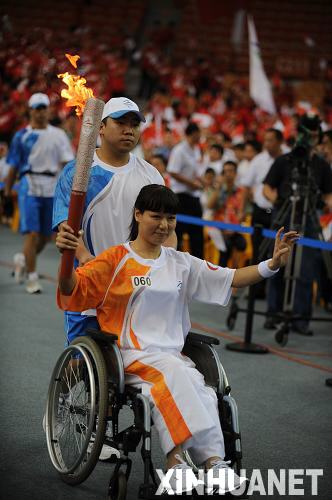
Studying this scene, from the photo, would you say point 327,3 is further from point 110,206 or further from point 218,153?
point 110,206

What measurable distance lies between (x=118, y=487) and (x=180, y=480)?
275mm

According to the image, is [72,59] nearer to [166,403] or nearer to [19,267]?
[166,403]

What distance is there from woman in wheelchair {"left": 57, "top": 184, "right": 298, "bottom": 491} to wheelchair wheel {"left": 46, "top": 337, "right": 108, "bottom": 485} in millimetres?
133

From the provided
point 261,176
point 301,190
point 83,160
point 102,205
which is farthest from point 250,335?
point 83,160

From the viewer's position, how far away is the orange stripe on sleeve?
2.98 m

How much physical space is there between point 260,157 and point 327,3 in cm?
1541

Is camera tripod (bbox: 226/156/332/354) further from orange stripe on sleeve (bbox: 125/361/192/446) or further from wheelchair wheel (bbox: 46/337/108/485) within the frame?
orange stripe on sleeve (bbox: 125/361/192/446)

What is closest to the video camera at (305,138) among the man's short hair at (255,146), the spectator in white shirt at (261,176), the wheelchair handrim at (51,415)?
the spectator in white shirt at (261,176)

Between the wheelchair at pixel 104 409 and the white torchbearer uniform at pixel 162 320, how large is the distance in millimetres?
67

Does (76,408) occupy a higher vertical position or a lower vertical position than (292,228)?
lower

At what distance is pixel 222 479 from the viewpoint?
294 cm

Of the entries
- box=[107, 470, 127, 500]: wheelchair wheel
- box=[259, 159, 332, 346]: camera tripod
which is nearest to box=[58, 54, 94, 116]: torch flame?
box=[107, 470, 127, 500]: wheelchair wheel

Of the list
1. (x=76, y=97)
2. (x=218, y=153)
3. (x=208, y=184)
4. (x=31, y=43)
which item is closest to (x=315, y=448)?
(x=76, y=97)

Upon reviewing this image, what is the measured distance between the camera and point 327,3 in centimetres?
2234
